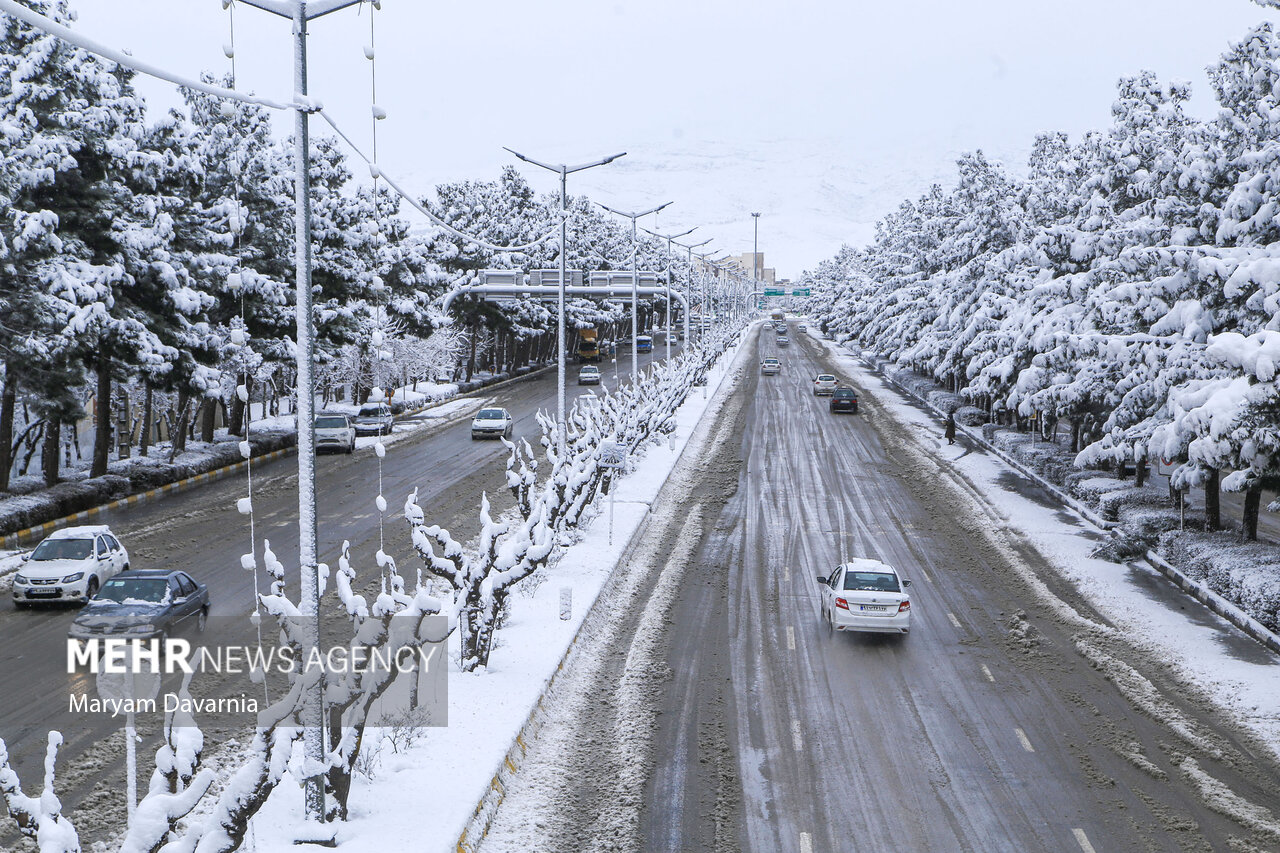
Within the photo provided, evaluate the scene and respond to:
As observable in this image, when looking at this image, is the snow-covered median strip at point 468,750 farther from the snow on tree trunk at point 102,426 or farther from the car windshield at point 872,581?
the snow on tree trunk at point 102,426

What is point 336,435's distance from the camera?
154ft

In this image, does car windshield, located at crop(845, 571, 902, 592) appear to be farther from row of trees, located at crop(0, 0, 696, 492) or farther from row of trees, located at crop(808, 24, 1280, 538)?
row of trees, located at crop(0, 0, 696, 492)

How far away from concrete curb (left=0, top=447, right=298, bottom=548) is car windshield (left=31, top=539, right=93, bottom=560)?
6.48 metres

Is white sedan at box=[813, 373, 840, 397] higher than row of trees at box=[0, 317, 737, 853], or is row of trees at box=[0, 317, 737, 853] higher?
white sedan at box=[813, 373, 840, 397]

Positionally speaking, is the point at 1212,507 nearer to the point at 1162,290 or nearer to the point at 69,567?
the point at 1162,290

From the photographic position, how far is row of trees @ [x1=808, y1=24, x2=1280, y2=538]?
2011cm

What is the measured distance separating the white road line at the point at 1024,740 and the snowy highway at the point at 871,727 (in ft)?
0.18

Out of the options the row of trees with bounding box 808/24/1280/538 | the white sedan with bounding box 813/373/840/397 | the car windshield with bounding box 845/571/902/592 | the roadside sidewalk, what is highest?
the row of trees with bounding box 808/24/1280/538

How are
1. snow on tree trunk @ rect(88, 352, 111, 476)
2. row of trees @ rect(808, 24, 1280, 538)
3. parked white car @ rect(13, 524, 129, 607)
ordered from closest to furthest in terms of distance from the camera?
row of trees @ rect(808, 24, 1280, 538) → parked white car @ rect(13, 524, 129, 607) → snow on tree trunk @ rect(88, 352, 111, 476)

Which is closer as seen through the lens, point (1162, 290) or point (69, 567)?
point (69, 567)

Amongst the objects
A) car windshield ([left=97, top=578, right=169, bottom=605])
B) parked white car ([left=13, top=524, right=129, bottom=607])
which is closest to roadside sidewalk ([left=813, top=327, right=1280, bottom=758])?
car windshield ([left=97, top=578, right=169, bottom=605])

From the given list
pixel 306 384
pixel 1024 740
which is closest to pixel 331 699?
pixel 306 384

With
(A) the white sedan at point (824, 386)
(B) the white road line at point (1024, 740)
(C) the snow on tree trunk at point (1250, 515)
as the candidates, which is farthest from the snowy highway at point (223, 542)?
(A) the white sedan at point (824, 386)

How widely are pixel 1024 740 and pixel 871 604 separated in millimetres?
5172
